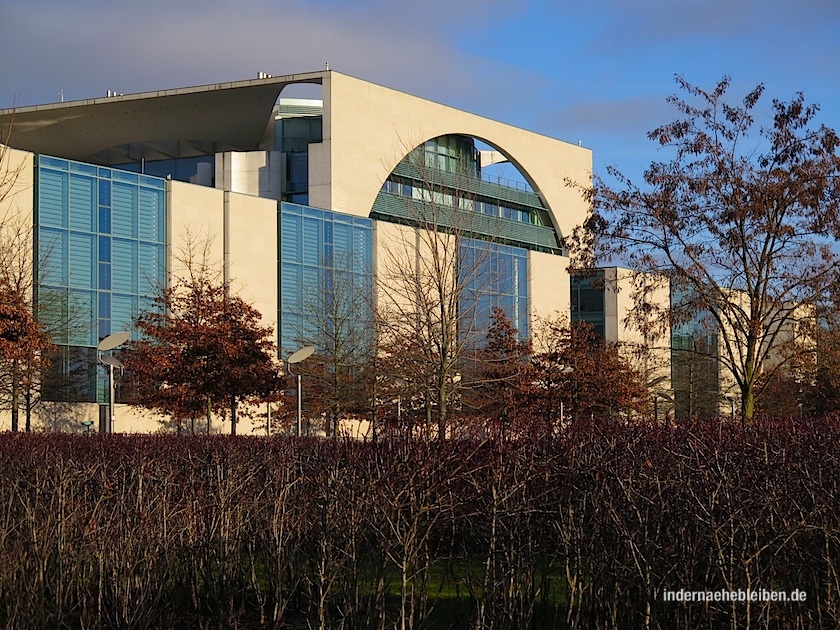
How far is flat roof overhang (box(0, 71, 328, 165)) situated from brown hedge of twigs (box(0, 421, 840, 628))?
38.1 meters

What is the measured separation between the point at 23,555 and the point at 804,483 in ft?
18.1

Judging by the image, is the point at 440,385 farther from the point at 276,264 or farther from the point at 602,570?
the point at 276,264

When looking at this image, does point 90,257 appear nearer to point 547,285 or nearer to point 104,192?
point 104,192

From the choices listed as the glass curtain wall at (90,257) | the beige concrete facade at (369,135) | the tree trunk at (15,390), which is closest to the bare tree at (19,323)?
the tree trunk at (15,390)

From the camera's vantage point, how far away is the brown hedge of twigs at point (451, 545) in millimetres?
7242

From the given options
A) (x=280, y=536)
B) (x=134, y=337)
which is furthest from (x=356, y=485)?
(x=134, y=337)

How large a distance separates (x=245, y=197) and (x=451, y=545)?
37093 millimetres

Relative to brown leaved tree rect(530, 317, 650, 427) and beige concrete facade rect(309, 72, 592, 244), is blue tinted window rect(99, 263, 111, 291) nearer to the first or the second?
beige concrete facade rect(309, 72, 592, 244)

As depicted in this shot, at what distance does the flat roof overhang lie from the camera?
47562 millimetres

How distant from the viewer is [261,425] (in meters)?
43.0

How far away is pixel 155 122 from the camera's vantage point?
4994 cm

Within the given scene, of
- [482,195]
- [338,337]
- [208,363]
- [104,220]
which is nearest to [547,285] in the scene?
[482,195]

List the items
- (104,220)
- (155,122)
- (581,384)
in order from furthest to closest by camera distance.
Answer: (155,122), (104,220), (581,384)

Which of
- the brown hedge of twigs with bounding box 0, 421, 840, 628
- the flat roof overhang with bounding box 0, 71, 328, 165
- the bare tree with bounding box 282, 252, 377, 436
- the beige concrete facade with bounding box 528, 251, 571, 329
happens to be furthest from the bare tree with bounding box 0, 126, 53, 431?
the beige concrete facade with bounding box 528, 251, 571, 329
